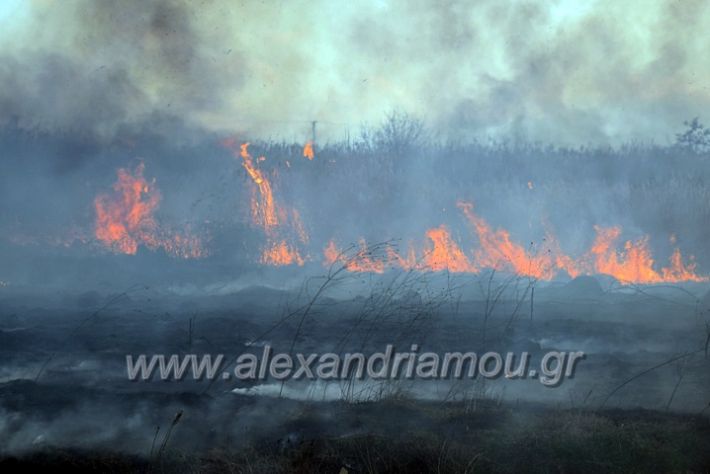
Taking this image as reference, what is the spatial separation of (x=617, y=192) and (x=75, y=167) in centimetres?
2008

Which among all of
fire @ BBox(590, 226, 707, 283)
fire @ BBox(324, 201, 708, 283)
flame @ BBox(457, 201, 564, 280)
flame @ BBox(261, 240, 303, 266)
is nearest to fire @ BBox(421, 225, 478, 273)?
fire @ BBox(324, 201, 708, 283)

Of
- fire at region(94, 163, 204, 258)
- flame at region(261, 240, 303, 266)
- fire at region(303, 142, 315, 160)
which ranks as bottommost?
flame at region(261, 240, 303, 266)

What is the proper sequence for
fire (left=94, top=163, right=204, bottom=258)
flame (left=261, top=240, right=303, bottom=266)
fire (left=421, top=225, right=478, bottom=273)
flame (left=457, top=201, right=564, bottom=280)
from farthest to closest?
fire (left=421, top=225, right=478, bottom=273) < flame (left=457, top=201, right=564, bottom=280) < flame (left=261, top=240, right=303, bottom=266) < fire (left=94, top=163, right=204, bottom=258)

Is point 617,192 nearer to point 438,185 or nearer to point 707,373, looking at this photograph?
point 438,185

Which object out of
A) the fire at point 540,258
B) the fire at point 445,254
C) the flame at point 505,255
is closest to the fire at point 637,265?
the fire at point 540,258

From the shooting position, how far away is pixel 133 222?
70.0 ft

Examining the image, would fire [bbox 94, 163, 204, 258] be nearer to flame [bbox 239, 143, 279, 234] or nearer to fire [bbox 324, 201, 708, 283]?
flame [bbox 239, 143, 279, 234]

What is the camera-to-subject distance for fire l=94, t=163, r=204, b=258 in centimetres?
2120

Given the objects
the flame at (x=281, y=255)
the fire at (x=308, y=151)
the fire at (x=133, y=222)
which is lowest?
the flame at (x=281, y=255)

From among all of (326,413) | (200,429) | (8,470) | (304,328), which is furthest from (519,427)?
(304,328)

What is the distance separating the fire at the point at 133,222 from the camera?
21203 millimetres

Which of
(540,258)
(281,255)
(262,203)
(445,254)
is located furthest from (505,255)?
(262,203)

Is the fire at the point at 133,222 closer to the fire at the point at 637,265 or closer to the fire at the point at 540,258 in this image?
the fire at the point at 540,258

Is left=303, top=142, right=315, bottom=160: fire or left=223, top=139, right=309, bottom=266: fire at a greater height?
left=303, top=142, right=315, bottom=160: fire
